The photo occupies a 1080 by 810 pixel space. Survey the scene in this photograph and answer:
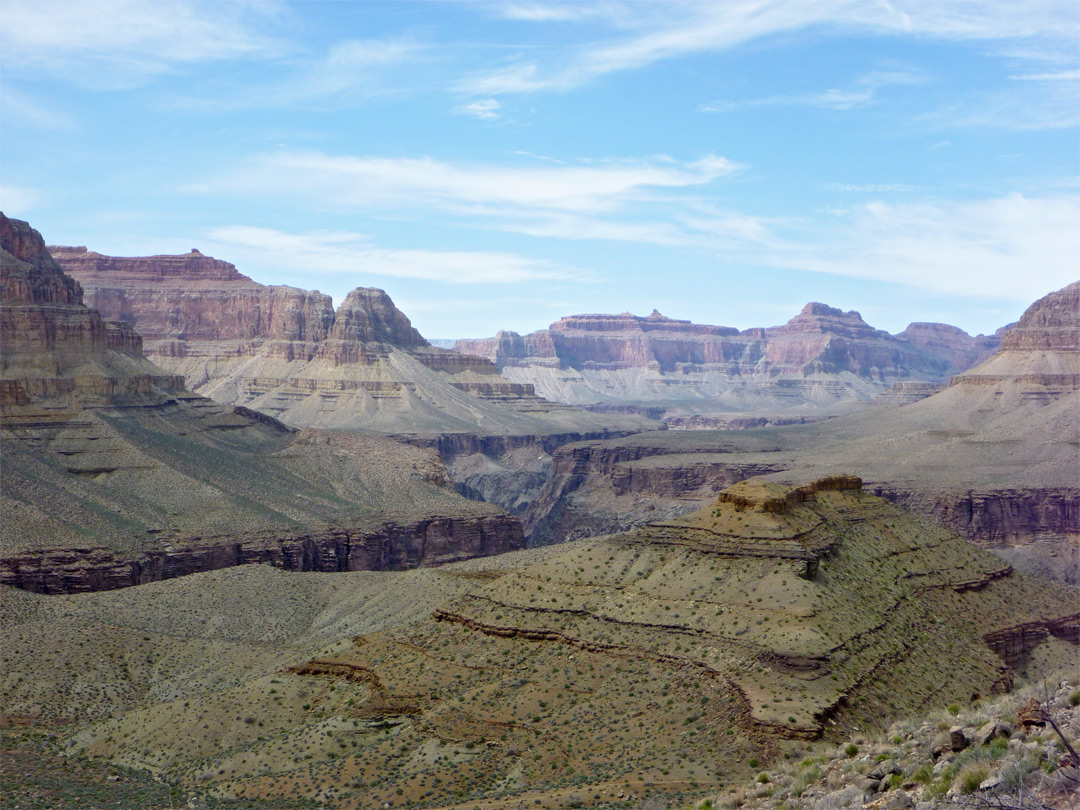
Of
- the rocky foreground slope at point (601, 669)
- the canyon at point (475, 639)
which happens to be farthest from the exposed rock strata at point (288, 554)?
the rocky foreground slope at point (601, 669)

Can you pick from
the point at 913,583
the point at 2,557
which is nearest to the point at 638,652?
the point at 913,583

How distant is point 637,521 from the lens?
16112cm

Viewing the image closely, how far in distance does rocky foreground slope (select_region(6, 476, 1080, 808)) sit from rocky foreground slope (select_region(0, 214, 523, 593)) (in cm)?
2357

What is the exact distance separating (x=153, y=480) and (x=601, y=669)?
74.3 meters

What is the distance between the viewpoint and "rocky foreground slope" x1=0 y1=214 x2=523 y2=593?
9375 cm

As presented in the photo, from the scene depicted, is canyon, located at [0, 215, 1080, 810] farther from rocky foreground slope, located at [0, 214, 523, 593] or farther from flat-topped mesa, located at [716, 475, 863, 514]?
rocky foreground slope, located at [0, 214, 523, 593]

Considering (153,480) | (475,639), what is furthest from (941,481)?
(475,639)

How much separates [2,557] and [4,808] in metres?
43.7

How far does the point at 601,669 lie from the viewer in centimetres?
4800

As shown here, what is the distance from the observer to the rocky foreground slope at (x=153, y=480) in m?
93.8

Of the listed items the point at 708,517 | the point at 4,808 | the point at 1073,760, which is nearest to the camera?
the point at 1073,760

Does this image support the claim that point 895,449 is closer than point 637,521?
No

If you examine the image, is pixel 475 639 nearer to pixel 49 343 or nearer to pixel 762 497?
pixel 762 497

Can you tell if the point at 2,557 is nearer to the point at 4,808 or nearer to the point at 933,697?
the point at 4,808
